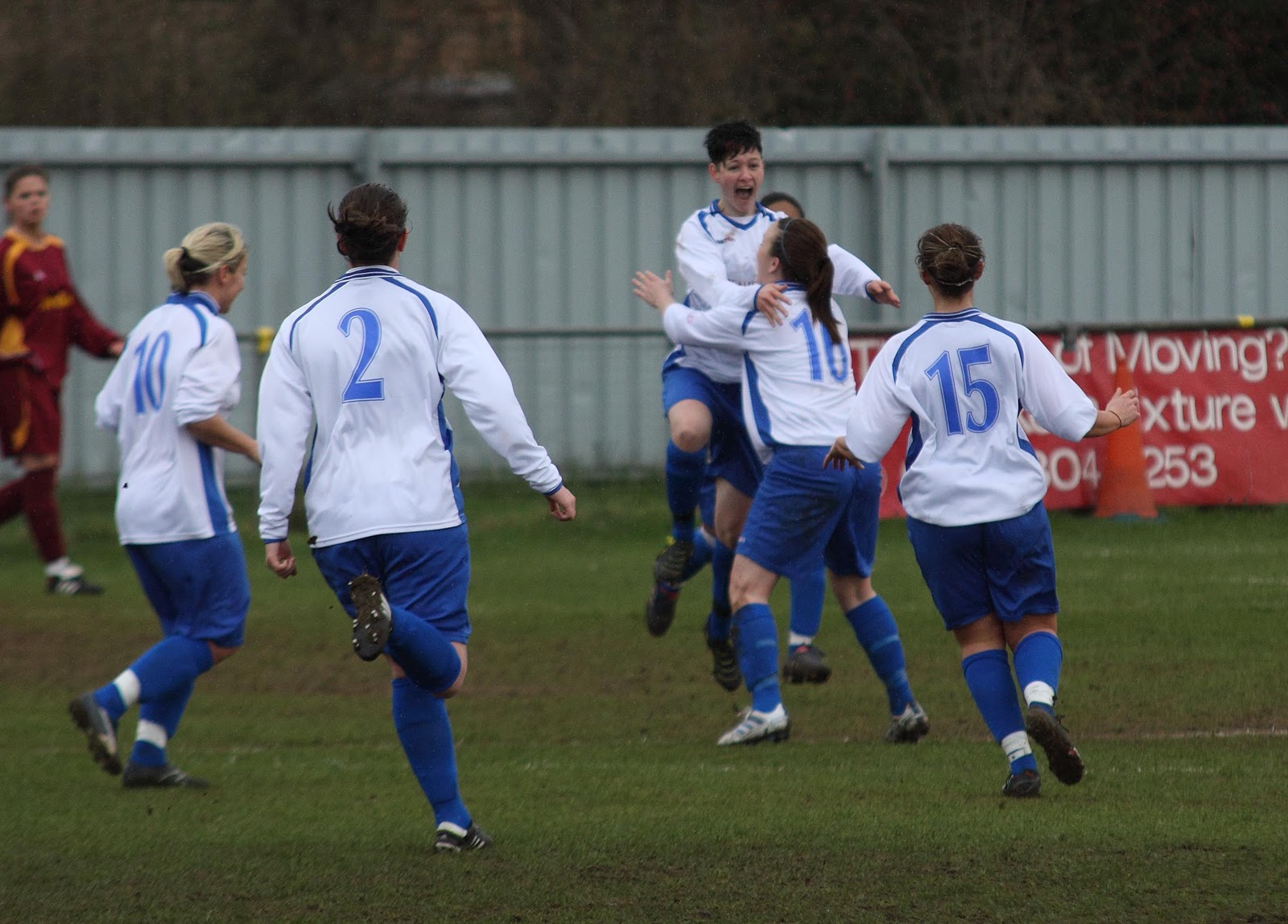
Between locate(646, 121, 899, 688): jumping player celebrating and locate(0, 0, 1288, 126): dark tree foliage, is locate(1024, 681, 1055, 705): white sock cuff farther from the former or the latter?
locate(0, 0, 1288, 126): dark tree foliage

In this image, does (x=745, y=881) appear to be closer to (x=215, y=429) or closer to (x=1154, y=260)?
(x=215, y=429)

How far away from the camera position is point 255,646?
9.04 meters

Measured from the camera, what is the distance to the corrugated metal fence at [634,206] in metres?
14.9

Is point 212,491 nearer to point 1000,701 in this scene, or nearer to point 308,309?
point 308,309

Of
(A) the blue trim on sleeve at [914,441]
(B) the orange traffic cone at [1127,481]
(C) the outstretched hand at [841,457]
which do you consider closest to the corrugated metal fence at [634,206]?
(B) the orange traffic cone at [1127,481]

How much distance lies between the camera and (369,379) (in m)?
4.75

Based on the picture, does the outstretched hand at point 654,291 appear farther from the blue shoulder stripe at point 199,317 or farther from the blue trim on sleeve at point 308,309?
the blue trim on sleeve at point 308,309

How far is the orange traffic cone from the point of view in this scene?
38.8ft

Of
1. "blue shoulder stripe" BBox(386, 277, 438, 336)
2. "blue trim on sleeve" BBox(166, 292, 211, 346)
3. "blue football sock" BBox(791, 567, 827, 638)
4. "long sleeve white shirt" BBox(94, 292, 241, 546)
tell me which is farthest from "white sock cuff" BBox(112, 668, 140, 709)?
"blue football sock" BBox(791, 567, 827, 638)

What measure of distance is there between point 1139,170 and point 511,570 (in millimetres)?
7581

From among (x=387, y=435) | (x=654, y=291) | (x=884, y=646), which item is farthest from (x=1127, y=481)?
(x=387, y=435)

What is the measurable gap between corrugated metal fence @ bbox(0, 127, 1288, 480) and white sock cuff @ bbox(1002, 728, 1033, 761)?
9470 millimetres

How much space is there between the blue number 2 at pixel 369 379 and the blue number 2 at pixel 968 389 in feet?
5.66

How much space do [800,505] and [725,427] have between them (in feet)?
4.21
